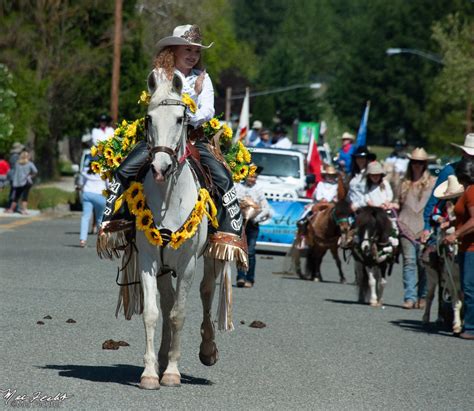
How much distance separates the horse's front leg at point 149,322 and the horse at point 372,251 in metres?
8.31

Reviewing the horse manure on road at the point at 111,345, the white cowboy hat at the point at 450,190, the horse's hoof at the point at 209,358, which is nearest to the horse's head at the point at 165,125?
the horse's hoof at the point at 209,358

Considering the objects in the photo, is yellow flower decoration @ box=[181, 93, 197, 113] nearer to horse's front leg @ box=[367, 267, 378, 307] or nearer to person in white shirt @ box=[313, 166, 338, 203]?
horse's front leg @ box=[367, 267, 378, 307]

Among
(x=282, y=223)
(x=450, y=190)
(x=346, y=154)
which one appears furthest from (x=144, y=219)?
(x=346, y=154)

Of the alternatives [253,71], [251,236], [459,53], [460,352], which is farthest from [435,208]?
[253,71]

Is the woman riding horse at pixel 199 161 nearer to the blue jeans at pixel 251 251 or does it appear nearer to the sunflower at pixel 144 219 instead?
the sunflower at pixel 144 219

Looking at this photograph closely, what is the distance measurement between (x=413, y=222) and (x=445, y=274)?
122 inches

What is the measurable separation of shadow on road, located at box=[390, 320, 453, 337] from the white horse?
5501mm

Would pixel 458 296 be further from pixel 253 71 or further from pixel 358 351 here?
pixel 253 71

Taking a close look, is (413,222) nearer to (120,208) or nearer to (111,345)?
(111,345)

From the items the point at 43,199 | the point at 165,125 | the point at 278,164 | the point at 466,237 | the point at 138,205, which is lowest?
the point at 43,199

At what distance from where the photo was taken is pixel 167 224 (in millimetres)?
9836

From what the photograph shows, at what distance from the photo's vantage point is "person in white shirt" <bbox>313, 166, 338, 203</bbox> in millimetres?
23469

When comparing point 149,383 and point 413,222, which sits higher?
point 413,222

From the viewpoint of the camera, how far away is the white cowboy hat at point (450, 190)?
1489 centimetres
